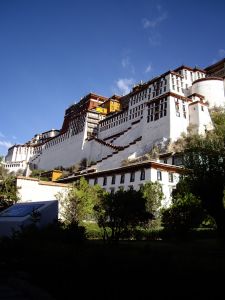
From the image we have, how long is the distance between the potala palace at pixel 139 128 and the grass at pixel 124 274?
3356 cm

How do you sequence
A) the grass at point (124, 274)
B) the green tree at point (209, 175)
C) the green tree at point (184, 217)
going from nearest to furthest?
the grass at point (124, 274), the green tree at point (209, 175), the green tree at point (184, 217)

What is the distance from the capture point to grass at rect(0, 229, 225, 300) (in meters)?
6.03

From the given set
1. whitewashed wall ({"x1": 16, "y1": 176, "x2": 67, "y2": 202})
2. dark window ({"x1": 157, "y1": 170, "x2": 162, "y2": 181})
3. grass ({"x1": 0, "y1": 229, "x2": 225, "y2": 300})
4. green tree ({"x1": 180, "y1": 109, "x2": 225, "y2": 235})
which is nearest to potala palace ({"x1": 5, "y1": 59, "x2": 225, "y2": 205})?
dark window ({"x1": 157, "y1": 170, "x2": 162, "y2": 181})

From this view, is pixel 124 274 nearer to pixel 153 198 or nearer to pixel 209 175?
pixel 209 175

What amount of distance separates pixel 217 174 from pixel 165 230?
10.1 m

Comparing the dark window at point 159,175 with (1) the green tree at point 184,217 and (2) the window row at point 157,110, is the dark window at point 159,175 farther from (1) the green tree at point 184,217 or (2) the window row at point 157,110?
(2) the window row at point 157,110

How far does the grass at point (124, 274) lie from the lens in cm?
603

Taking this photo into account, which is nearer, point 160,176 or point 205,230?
point 205,230

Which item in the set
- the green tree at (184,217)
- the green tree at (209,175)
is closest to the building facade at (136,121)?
the green tree at (184,217)

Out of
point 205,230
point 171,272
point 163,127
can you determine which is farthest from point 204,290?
point 163,127

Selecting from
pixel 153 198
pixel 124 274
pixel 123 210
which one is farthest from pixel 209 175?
pixel 153 198

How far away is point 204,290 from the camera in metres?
5.85

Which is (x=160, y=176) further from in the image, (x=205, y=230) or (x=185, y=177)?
(x=185, y=177)

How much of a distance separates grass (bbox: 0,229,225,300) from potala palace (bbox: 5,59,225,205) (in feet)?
110
